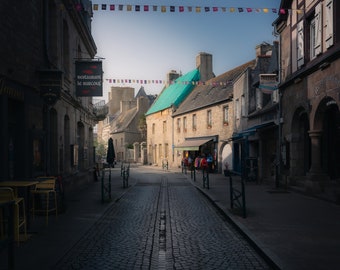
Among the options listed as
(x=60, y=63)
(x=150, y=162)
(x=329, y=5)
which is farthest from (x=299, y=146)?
(x=150, y=162)

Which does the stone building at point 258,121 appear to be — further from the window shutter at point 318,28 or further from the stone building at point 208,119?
the window shutter at point 318,28

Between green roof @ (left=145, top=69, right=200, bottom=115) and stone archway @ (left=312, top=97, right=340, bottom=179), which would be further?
green roof @ (left=145, top=69, right=200, bottom=115)

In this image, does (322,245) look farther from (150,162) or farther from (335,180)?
(150,162)

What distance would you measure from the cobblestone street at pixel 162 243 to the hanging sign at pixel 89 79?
5.70m

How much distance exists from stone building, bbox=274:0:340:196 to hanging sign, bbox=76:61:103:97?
298 inches

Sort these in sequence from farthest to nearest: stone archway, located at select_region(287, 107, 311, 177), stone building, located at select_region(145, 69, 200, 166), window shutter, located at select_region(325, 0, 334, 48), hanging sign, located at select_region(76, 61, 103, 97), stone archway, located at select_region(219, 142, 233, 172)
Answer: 1. stone building, located at select_region(145, 69, 200, 166)
2. stone archway, located at select_region(219, 142, 233, 172)
3. stone archway, located at select_region(287, 107, 311, 177)
4. hanging sign, located at select_region(76, 61, 103, 97)
5. window shutter, located at select_region(325, 0, 334, 48)

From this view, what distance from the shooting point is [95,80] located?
1525 cm

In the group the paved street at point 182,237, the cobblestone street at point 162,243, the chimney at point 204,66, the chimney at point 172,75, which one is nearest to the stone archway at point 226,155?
the chimney at point 204,66

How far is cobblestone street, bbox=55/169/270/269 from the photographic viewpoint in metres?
5.86

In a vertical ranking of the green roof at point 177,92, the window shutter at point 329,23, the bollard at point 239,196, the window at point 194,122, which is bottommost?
the bollard at point 239,196

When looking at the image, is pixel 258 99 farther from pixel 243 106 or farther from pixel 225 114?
pixel 225 114

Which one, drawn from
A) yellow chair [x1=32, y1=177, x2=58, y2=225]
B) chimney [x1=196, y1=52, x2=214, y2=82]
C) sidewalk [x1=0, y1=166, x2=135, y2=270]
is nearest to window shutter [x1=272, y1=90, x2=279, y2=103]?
sidewalk [x1=0, y1=166, x2=135, y2=270]

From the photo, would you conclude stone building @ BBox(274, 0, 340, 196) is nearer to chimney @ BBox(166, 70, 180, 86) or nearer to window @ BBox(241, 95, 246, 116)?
window @ BBox(241, 95, 246, 116)

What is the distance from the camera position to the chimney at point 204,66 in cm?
3975
